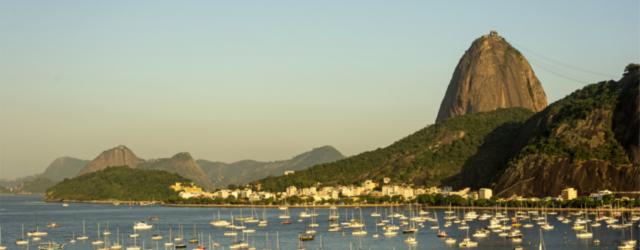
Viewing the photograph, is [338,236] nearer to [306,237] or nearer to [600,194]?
[306,237]

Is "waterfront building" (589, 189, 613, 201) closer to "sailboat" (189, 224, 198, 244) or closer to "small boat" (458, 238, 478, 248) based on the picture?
"small boat" (458, 238, 478, 248)

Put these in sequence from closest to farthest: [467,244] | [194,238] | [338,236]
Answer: [467,244], [194,238], [338,236]

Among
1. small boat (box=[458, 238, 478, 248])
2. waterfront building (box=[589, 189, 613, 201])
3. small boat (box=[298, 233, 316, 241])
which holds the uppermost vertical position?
waterfront building (box=[589, 189, 613, 201])

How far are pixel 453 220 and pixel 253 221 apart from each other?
31.6 metres

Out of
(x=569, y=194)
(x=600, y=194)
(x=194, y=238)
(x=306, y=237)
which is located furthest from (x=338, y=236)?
(x=569, y=194)

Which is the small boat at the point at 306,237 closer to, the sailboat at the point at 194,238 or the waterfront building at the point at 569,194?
the sailboat at the point at 194,238

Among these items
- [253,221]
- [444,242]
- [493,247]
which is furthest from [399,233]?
[253,221]

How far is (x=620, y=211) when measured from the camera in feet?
502

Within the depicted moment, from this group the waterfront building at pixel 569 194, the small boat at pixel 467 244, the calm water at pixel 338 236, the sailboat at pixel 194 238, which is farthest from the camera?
the waterfront building at pixel 569 194

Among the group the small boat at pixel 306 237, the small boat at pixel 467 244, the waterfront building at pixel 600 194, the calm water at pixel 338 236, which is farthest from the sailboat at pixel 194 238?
the waterfront building at pixel 600 194

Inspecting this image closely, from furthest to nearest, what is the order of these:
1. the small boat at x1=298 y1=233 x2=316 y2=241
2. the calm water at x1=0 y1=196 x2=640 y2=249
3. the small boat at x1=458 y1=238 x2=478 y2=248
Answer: the small boat at x1=298 y1=233 x2=316 y2=241
the calm water at x1=0 y1=196 x2=640 y2=249
the small boat at x1=458 y1=238 x2=478 y2=248

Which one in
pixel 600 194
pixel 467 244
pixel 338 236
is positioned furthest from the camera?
pixel 600 194

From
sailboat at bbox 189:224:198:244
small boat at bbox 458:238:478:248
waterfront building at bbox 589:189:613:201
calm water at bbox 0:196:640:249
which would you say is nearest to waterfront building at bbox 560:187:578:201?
waterfront building at bbox 589:189:613:201

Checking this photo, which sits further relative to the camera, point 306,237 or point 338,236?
point 338,236
